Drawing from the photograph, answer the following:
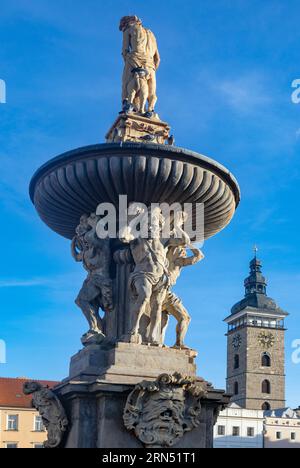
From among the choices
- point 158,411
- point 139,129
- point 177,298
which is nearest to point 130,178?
point 139,129

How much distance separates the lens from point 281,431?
2680 inches

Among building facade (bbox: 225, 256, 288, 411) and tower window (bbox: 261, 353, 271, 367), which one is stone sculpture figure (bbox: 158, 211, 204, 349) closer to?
building facade (bbox: 225, 256, 288, 411)

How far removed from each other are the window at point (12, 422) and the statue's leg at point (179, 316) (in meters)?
36.0

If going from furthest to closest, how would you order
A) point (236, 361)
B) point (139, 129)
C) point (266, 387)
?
1. point (236, 361)
2. point (266, 387)
3. point (139, 129)

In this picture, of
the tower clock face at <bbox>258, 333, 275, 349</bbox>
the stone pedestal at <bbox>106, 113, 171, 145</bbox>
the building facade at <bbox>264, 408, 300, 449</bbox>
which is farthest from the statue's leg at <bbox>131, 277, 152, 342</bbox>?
the tower clock face at <bbox>258, 333, 275, 349</bbox>

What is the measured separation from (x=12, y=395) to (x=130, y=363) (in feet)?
122

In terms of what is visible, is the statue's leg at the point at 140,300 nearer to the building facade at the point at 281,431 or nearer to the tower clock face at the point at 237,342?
the building facade at the point at 281,431

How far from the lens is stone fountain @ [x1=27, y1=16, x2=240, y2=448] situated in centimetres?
916

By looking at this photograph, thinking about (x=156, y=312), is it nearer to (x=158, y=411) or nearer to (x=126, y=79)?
(x=158, y=411)

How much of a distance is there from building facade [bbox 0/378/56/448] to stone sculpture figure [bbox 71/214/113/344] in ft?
115

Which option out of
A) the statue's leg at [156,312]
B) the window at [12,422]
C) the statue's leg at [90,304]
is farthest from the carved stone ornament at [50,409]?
the window at [12,422]

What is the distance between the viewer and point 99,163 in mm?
9891

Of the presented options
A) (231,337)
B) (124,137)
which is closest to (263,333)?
(231,337)

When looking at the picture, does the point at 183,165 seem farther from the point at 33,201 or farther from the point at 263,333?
the point at 263,333
